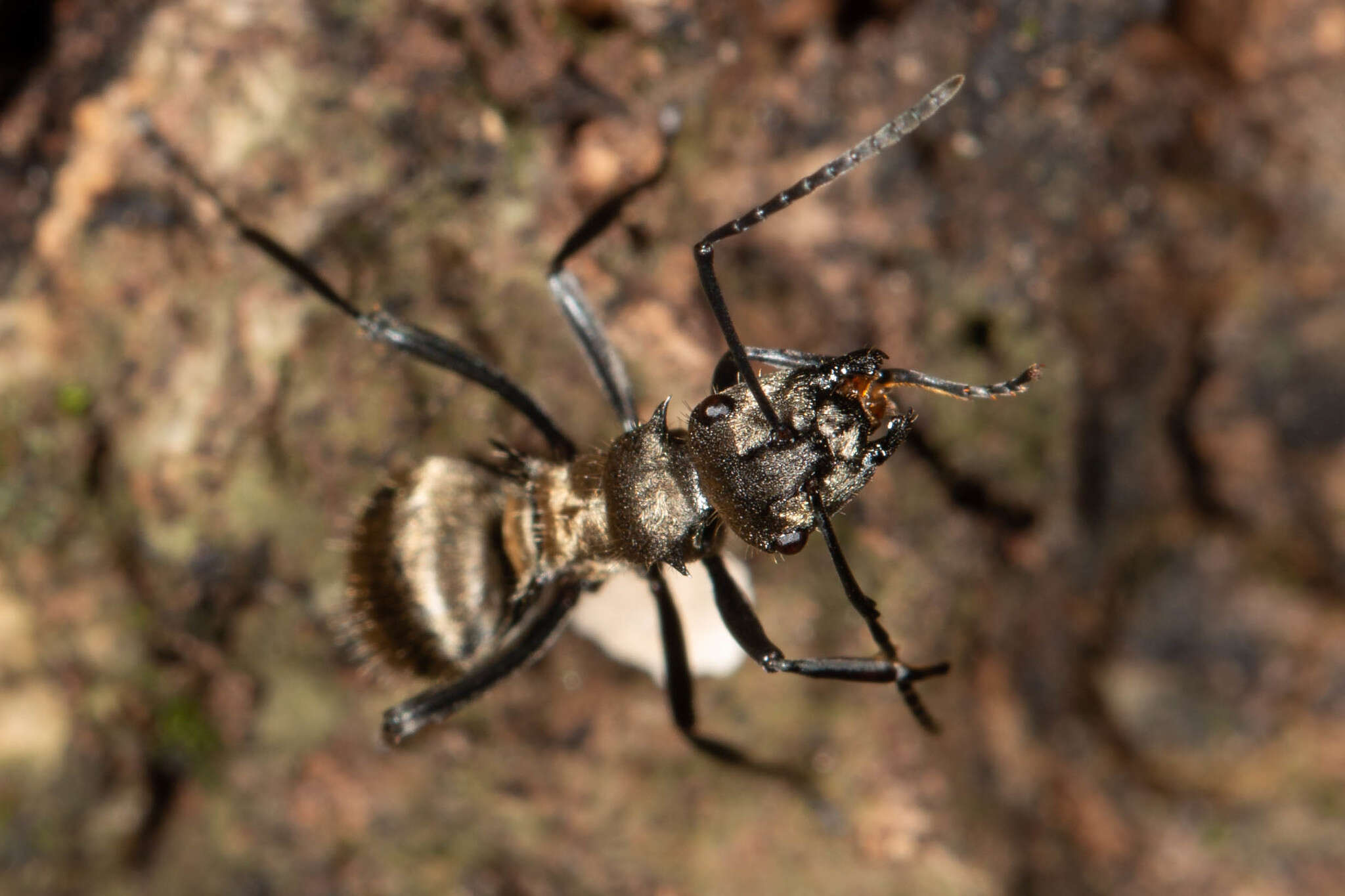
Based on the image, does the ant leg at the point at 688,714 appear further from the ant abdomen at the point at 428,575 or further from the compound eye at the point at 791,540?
the compound eye at the point at 791,540

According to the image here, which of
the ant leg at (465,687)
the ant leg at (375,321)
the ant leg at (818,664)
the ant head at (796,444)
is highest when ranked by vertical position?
the ant leg at (375,321)

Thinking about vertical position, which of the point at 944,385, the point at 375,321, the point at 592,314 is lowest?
the point at 944,385

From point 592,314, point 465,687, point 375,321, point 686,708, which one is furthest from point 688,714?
point 375,321

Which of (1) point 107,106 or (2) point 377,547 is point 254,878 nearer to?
(2) point 377,547

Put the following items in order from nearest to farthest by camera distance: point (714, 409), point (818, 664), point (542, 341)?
point (714, 409) → point (818, 664) → point (542, 341)

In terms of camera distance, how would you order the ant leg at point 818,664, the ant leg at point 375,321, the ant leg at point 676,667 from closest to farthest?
the ant leg at point 818,664 < the ant leg at point 375,321 < the ant leg at point 676,667

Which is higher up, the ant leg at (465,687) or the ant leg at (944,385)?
the ant leg at (944,385)

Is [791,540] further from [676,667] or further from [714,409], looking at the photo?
[676,667]

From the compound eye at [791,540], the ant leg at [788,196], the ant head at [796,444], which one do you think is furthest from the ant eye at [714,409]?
the compound eye at [791,540]

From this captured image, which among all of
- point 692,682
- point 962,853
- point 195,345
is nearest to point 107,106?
point 195,345
